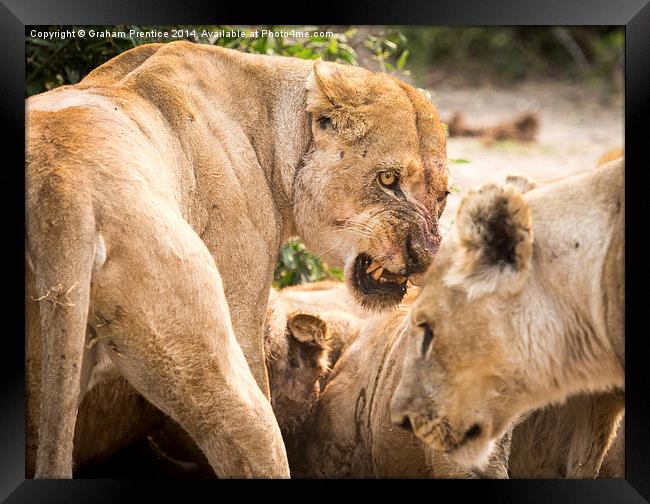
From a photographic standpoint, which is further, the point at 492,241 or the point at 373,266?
the point at 373,266

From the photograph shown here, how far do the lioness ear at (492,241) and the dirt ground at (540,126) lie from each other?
2.96m

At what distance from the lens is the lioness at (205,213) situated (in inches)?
118

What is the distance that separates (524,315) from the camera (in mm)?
3006

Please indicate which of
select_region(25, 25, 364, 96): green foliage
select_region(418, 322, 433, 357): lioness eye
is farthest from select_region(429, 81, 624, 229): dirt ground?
select_region(418, 322, 433, 357): lioness eye

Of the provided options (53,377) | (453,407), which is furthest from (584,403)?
(53,377)

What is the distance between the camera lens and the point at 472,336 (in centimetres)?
305

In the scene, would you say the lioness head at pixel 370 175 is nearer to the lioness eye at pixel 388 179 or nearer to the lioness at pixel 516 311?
the lioness eye at pixel 388 179

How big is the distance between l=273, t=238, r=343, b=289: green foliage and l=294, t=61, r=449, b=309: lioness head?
1.09 meters

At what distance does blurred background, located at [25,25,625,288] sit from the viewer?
16.9 ft
